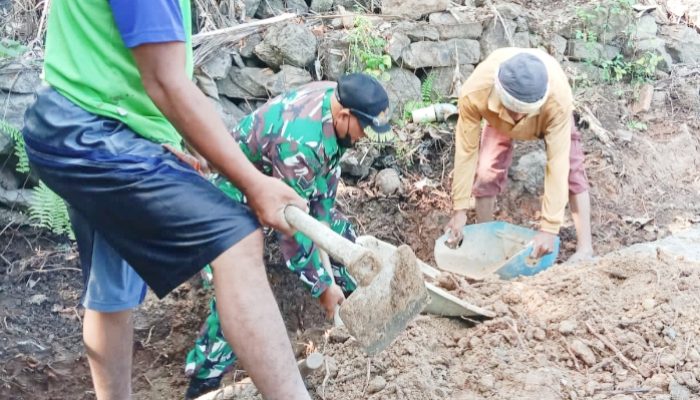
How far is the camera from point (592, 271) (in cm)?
393

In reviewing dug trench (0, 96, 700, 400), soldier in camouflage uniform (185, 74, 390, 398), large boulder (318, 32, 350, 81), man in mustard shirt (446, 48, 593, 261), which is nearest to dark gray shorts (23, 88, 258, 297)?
soldier in camouflage uniform (185, 74, 390, 398)

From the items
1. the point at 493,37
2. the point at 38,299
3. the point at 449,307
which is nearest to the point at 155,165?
the point at 449,307

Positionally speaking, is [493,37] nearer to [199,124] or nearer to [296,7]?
[296,7]

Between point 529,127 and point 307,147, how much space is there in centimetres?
186

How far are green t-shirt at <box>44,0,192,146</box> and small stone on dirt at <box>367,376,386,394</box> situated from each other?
1375 millimetres

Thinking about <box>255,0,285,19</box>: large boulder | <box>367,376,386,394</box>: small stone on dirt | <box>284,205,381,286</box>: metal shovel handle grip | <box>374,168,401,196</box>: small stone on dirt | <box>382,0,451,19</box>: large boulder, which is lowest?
<box>374,168,401,196</box>: small stone on dirt

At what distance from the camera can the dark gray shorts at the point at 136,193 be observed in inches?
83.1

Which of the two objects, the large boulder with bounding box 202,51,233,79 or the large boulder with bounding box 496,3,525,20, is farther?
the large boulder with bounding box 496,3,525,20

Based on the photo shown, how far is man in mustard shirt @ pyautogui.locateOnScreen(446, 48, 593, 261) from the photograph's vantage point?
4305mm

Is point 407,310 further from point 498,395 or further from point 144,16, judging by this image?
point 144,16

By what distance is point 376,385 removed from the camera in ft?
10.1

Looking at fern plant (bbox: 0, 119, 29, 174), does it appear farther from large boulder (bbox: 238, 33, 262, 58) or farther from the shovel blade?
the shovel blade

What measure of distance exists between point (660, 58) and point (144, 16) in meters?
6.28

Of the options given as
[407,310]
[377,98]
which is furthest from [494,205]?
[407,310]
